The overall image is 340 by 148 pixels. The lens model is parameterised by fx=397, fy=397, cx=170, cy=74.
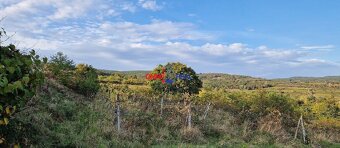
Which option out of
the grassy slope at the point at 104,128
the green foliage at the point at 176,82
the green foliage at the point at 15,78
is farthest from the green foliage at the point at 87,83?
the green foliage at the point at 15,78

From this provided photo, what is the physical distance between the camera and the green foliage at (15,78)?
461cm

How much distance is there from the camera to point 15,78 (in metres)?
4.98

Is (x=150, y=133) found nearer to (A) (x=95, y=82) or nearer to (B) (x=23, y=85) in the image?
(A) (x=95, y=82)

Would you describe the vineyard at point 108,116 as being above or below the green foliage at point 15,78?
below

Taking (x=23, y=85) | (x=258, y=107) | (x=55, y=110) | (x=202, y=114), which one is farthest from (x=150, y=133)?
(x=258, y=107)

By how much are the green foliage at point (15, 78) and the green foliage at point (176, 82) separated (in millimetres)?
21391

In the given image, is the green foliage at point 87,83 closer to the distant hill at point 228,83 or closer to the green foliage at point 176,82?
the green foliage at point 176,82

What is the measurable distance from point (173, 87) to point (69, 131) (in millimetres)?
16151

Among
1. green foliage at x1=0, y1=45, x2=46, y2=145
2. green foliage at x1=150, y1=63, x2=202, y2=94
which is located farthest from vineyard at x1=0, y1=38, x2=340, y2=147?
green foliage at x1=150, y1=63, x2=202, y2=94

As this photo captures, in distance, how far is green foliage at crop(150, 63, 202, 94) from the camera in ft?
89.3

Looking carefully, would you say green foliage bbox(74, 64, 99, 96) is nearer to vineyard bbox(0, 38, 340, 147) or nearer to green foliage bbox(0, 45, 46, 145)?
vineyard bbox(0, 38, 340, 147)

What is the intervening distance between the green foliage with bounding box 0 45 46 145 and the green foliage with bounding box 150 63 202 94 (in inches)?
842

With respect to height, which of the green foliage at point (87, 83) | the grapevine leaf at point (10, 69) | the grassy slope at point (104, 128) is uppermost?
the grapevine leaf at point (10, 69)

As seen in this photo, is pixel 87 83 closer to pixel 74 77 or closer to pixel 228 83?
pixel 74 77
